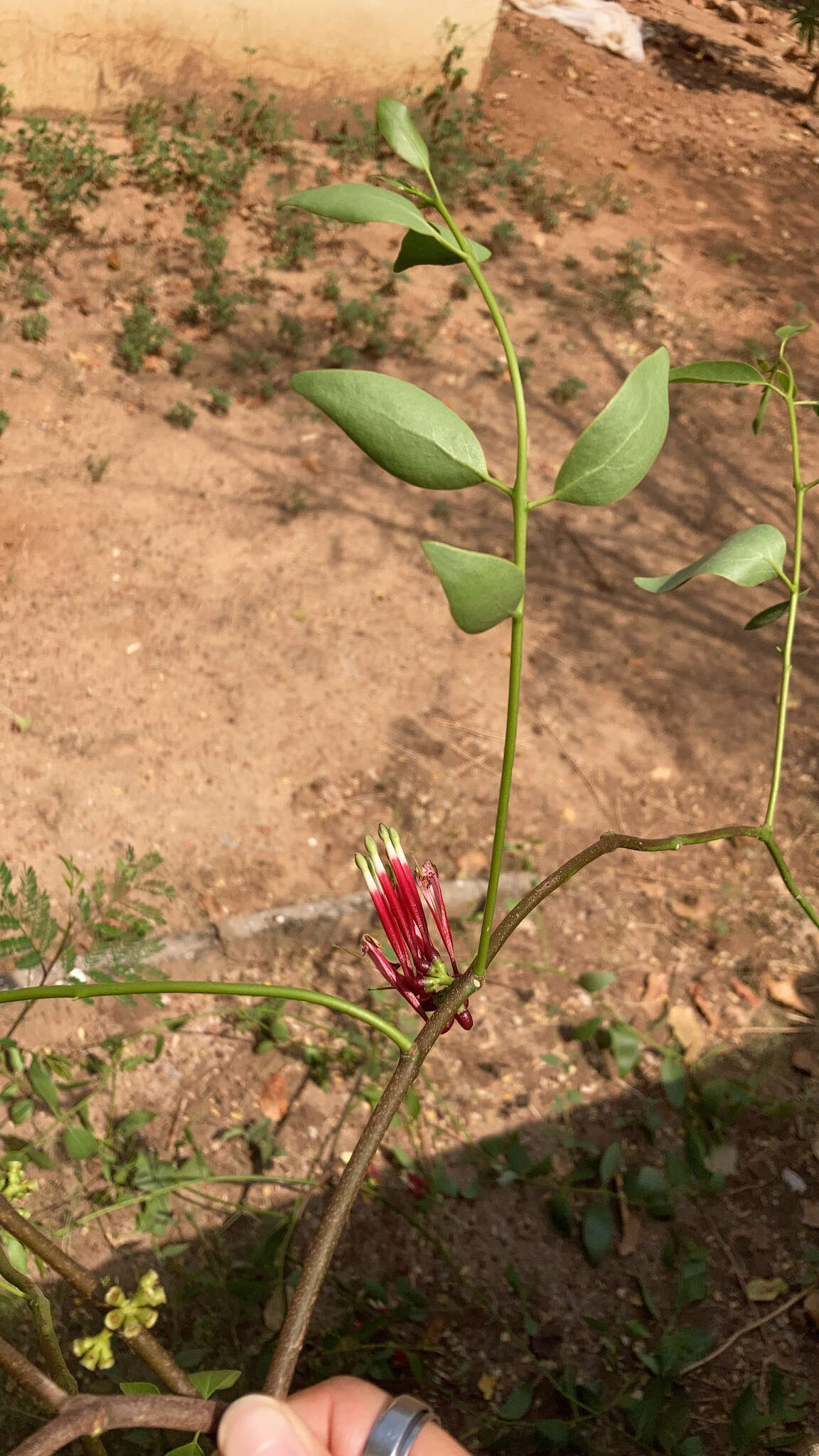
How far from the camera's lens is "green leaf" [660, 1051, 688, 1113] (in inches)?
91.0

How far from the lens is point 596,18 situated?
264 inches

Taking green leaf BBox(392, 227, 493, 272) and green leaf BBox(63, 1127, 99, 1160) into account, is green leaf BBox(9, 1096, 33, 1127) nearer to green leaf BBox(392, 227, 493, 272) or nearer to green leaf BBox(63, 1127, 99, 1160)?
green leaf BBox(63, 1127, 99, 1160)

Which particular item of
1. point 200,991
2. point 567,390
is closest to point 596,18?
point 567,390

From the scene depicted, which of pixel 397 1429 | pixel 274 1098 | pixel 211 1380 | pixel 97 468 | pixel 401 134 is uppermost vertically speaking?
pixel 401 134

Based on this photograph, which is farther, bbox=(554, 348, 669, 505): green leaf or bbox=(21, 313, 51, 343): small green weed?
bbox=(21, 313, 51, 343): small green weed

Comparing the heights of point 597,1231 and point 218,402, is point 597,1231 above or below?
below

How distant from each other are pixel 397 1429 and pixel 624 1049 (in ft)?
5.69

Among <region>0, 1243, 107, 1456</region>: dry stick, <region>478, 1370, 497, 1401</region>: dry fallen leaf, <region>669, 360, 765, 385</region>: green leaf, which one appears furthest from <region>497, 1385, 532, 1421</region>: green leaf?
<region>669, 360, 765, 385</region>: green leaf

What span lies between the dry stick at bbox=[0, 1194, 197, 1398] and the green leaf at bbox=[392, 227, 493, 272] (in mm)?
526

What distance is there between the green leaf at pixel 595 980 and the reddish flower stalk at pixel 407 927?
1.77 m

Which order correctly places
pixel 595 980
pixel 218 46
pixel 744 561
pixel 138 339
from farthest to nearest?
pixel 218 46 → pixel 138 339 → pixel 595 980 → pixel 744 561

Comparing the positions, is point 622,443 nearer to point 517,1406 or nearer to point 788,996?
point 517,1406

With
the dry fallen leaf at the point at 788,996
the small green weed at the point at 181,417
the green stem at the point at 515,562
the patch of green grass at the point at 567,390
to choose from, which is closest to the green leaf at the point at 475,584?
the green stem at the point at 515,562

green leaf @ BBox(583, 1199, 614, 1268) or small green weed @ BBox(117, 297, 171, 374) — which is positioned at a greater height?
small green weed @ BBox(117, 297, 171, 374)
